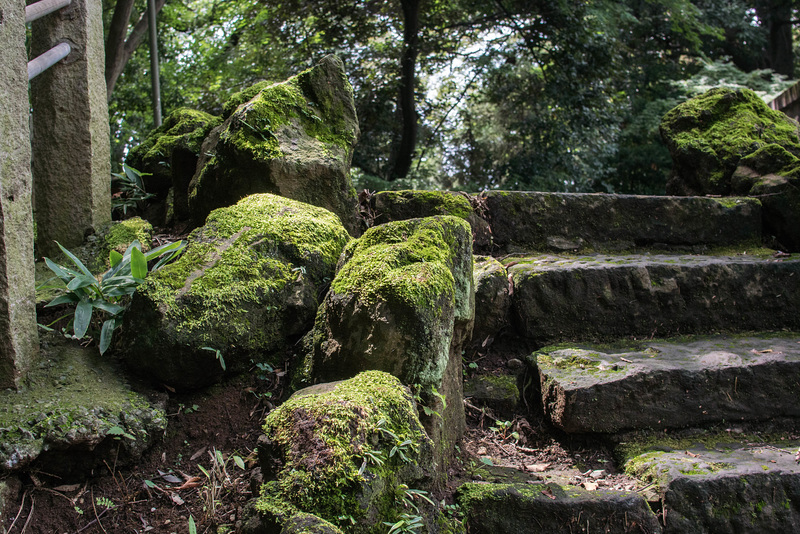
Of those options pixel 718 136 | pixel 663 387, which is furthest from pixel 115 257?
pixel 718 136

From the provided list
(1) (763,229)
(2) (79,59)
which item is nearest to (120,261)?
(2) (79,59)

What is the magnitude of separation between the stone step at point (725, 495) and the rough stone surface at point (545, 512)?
0.50 feet

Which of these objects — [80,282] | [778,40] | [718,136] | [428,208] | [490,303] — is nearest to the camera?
[80,282]

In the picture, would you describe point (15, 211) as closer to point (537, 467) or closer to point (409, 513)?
point (409, 513)

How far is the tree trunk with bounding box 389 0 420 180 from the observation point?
A: 354 inches

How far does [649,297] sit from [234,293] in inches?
88.9

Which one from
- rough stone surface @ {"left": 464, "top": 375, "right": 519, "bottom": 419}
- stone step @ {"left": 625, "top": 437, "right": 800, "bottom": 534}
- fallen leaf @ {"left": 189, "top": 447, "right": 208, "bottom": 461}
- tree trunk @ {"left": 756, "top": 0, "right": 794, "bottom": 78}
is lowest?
stone step @ {"left": 625, "top": 437, "right": 800, "bottom": 534}

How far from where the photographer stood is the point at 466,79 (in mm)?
10961

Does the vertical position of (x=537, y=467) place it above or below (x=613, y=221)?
below

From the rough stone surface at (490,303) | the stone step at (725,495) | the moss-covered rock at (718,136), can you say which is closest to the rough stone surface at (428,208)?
the rough stone surface at (490,303)

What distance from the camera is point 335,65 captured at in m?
3.47

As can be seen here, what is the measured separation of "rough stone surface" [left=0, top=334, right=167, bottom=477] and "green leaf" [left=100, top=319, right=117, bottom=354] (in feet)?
0.36

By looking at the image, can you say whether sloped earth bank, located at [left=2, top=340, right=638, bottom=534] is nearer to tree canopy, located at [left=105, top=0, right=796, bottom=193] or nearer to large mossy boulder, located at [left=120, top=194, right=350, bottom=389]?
large mossy boulder, located at [left=120, top=194, right=350, bottom=389]

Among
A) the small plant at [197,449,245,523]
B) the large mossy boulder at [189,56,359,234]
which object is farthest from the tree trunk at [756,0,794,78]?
the small plant at [197,449,245,523]
